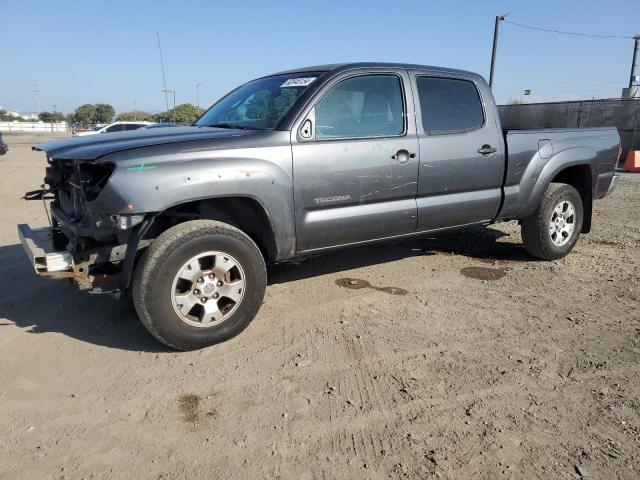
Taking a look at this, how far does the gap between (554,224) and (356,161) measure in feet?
8.90

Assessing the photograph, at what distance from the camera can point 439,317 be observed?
3807 mm

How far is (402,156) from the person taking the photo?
397cm

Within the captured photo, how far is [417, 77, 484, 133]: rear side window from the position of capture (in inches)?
166

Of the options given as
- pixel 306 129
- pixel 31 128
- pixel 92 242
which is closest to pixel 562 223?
pixel 306 129

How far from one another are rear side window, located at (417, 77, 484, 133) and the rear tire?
4.08 ft

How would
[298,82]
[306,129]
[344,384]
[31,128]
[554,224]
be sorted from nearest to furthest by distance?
[344,384]
[306,129]
[298,82]
[554,224]
[31,128]

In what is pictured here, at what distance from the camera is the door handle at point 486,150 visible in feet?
14.6

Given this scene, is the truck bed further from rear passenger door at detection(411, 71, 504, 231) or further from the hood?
the hood

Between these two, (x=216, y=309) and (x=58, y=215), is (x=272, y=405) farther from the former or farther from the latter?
(x=58, y=215)

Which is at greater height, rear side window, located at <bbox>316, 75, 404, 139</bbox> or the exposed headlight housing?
rear side window, located at <bbox>316, 75, 404, 139</bbox>

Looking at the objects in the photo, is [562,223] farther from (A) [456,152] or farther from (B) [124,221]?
(B) [124,221]

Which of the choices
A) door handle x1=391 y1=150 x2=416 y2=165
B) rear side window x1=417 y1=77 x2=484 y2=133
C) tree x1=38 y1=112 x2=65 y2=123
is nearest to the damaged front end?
door handle x1=391 y1=150 x2=416 y2=165

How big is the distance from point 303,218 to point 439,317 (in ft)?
4.40

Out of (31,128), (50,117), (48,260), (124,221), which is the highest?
(50,117)
